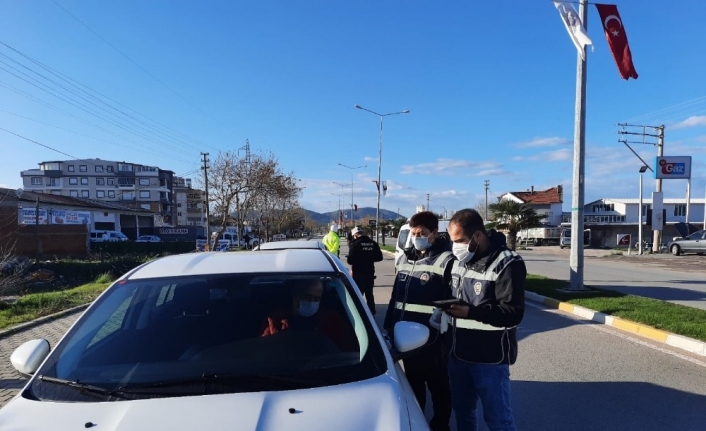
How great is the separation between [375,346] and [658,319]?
7.72 metres

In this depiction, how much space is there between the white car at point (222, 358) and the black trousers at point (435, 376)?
40.0 inches

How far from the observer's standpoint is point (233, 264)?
3.27 metres

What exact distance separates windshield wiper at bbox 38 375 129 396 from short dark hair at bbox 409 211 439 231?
8.62 feet

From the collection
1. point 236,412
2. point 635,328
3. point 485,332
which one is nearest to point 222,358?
point 236,412

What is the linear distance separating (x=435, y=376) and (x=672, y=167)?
40961 mm

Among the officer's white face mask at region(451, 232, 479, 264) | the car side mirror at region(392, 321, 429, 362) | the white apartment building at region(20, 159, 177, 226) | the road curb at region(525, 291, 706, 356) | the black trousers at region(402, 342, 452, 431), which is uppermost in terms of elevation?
the white apartment building at region(20, 159, 177, 226)

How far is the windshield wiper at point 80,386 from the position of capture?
7.64 ft

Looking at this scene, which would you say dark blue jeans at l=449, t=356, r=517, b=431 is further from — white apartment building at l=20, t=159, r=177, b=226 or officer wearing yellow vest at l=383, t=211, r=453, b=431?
white apartment building at l=20, t=159, r=177, b=226

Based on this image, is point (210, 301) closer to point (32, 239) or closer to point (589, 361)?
point (589, 361)

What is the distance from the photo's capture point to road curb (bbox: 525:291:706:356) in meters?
7.07

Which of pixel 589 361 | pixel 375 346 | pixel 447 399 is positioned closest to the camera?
pixel 375 346

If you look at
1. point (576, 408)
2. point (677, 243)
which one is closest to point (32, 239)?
point (576, 408)

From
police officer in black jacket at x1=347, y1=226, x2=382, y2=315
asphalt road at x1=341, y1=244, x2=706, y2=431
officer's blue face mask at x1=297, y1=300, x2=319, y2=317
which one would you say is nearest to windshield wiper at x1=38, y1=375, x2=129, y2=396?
officer's blue face mask at x1=297, y1=300, x2=319, y2=317

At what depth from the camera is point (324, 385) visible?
2.38 metres
